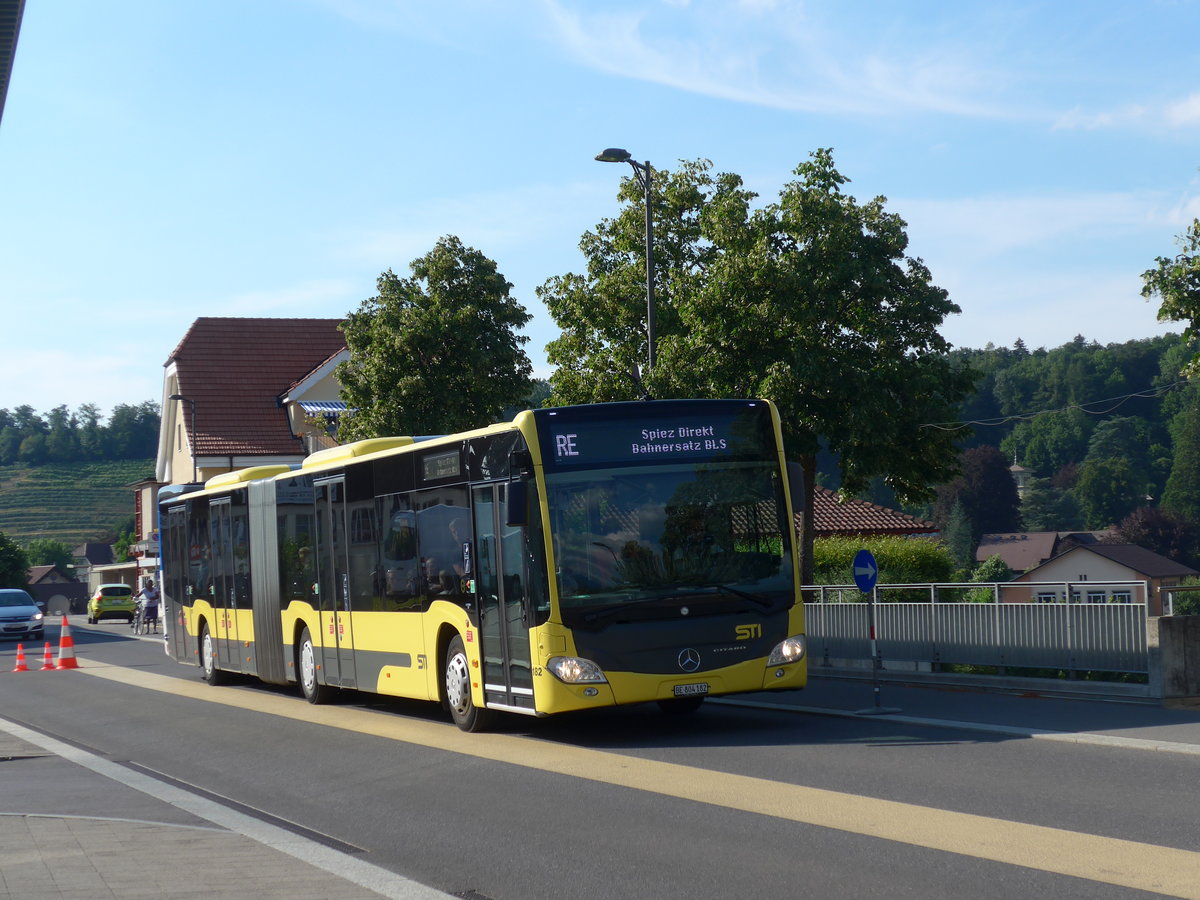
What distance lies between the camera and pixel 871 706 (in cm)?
1667

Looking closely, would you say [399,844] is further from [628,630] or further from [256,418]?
[256,418]

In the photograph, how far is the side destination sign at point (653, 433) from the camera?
14.0m

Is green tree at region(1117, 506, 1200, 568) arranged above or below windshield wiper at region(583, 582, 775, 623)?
below

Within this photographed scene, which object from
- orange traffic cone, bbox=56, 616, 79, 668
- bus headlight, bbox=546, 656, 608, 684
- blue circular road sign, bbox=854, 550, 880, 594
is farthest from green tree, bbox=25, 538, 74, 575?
bus headlight, bbox=546, 656, 608, 684

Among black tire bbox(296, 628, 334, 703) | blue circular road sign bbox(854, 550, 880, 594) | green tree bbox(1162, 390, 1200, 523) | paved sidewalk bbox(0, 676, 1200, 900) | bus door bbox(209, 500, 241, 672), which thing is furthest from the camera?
green tree bbox(1162, 390, 1200, 523)

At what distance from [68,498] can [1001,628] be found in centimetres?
16627

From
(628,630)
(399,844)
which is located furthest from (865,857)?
(628,630)

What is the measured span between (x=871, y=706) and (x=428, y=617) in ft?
15.9

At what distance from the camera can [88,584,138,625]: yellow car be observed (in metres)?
67.6

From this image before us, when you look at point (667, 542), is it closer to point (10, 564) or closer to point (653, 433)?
point (653, 433)

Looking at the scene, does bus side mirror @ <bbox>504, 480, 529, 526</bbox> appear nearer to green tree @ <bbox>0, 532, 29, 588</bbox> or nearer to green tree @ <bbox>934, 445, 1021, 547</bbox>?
green tree @ <bbox>0, 532, 29, 588</bbox>

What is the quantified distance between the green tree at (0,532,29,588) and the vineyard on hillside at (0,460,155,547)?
71.1 metres

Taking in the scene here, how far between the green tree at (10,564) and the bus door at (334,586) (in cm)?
7445

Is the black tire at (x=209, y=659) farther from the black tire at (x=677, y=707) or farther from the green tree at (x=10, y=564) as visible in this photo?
the green tree at (x=10, y=564)
